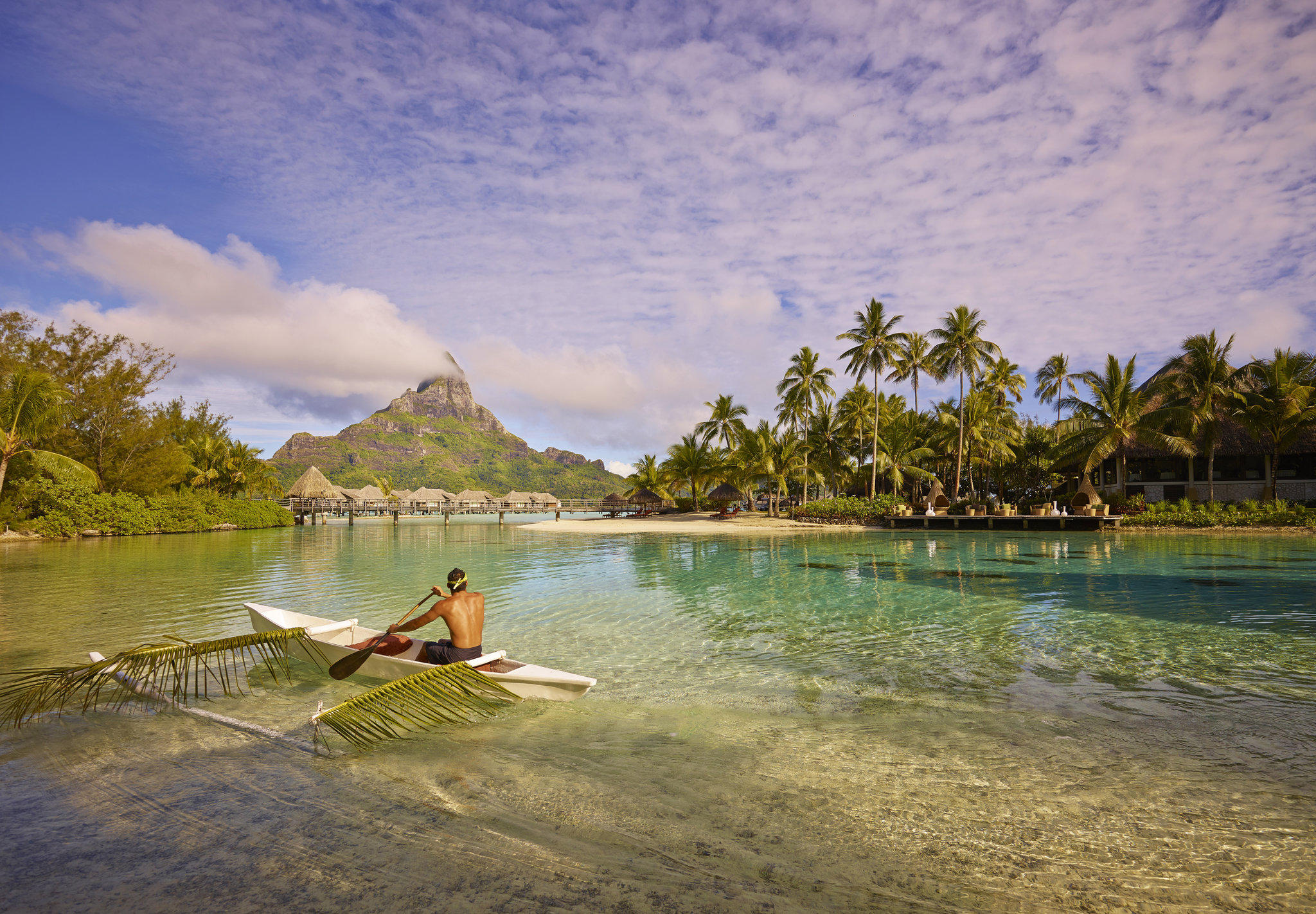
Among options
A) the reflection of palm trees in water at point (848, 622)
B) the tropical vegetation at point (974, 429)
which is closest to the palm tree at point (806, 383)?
the tropical vegetation at point (974, 429)

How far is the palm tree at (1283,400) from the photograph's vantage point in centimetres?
2964

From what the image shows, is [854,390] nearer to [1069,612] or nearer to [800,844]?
[1069,612]

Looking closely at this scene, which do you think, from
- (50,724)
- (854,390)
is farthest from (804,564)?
(854,390)

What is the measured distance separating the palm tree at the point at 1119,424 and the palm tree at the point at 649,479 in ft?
106

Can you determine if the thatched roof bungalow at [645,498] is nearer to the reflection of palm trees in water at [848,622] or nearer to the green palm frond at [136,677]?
the reflection of palm trees in water at [848,622]

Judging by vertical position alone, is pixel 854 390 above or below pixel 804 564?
above

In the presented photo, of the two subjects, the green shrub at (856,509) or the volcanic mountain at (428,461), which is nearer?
the green shrub at (856,509)

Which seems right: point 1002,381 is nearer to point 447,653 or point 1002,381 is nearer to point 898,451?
point 898,451

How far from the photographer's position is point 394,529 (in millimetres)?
47938

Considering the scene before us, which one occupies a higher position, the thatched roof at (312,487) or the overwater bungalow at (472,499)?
the thatched roof at (312,487)

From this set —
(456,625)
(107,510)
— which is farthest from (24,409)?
(456,625)

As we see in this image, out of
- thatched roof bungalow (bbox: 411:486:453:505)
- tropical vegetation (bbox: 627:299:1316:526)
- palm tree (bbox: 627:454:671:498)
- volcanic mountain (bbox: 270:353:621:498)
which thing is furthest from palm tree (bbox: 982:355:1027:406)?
volcanic mountain (bbox: 270:353:621:498)

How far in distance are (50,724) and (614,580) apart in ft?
37.8

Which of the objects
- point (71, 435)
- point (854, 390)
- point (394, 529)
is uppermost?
point (854, 390)
